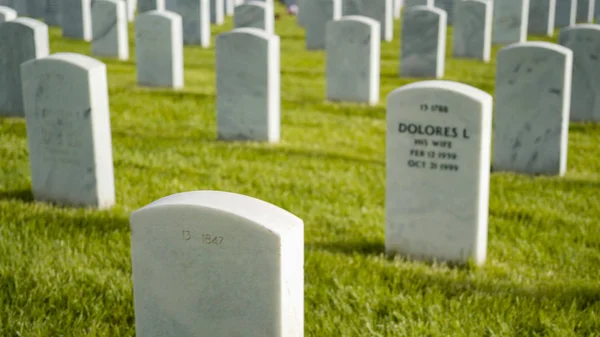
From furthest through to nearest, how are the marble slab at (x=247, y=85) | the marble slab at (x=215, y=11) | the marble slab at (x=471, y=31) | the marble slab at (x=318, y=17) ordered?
1. the marble slab at (x=215, y=11)
2. the marble slab at (x=318, y=17)
3. the marble slab at (x=471, y=31)
4. the marble slab at (x=247, y=85)

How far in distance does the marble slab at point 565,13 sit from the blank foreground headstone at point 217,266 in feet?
55.4

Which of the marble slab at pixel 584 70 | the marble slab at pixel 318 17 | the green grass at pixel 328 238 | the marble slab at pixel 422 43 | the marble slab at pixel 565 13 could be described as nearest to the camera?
the green grass at pixel 328 238

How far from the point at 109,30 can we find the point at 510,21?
25.6ft

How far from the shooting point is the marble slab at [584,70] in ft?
26.9

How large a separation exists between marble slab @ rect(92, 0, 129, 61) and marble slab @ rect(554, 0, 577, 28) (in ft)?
34.2

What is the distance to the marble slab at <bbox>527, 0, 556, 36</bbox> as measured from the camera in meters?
16.7

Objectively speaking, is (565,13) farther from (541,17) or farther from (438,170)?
(438,170)

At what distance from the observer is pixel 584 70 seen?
834 centimetres

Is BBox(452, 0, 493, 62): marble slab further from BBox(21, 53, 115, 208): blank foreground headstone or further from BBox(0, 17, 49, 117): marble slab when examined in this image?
BBox(21, 53, 115, 208): blank foreground headstone

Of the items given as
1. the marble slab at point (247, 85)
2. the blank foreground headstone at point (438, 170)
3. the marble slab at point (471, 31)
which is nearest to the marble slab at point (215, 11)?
the marble slab at point (471, 31)

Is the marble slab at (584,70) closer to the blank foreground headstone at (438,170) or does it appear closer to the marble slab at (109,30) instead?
the blank foreground headstone at (438,170)

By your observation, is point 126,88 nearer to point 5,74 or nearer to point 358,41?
point 5,74

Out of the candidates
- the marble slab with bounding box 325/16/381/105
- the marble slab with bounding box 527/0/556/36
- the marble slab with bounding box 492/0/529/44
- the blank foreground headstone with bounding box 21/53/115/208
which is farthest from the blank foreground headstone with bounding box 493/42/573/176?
the marble slab with bounding box 527/0/556/36

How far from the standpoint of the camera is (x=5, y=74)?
8.19 metres
